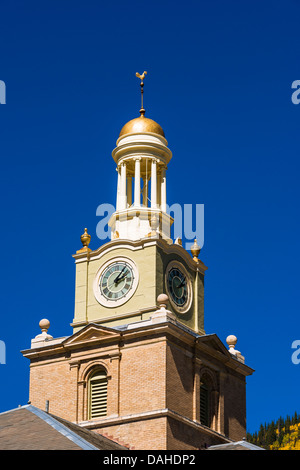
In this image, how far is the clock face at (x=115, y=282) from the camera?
200ft

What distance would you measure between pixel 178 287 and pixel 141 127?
9.89 meters

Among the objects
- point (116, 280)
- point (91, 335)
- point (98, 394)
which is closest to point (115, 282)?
point (116, 280)

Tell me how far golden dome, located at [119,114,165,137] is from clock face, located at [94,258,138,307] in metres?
8.31

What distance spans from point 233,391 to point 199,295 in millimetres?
5541

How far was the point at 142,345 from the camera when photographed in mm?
57594

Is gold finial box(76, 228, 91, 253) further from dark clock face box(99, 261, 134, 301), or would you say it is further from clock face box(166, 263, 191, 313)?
clock face box(166, 263, 191, 313)

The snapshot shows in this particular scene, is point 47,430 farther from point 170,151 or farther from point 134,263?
point 170,151

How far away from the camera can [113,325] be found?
2386 inches

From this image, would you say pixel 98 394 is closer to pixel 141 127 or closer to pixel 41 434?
pixel 41 434

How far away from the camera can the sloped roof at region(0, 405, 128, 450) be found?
49.4 metres
